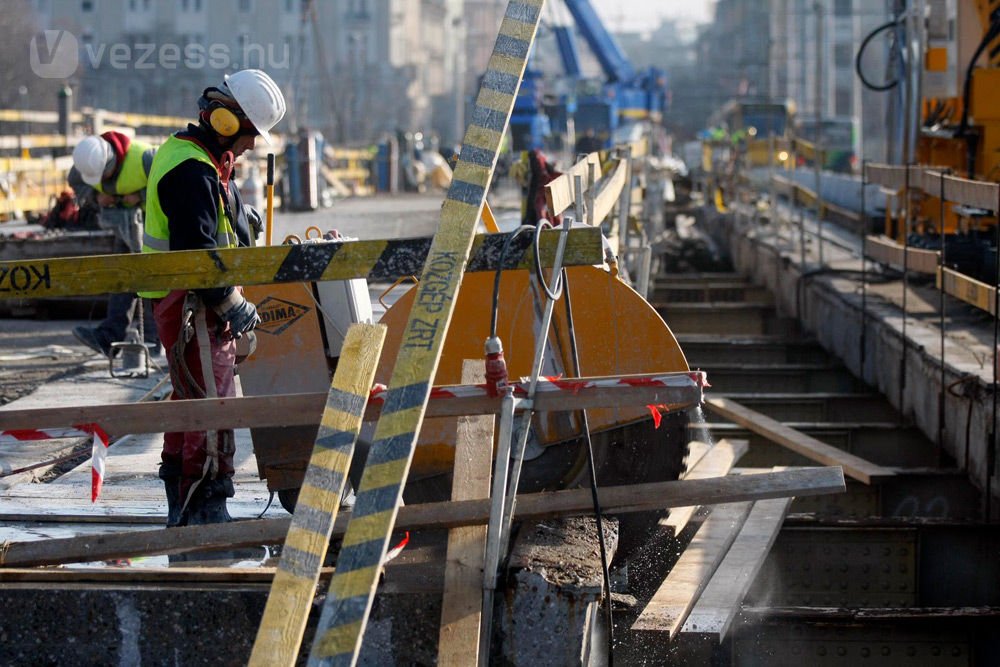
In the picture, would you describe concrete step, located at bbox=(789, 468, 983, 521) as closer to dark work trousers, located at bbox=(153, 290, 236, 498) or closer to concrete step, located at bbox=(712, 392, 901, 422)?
concrete step, located at bbox=(712, 392, 901, 422)

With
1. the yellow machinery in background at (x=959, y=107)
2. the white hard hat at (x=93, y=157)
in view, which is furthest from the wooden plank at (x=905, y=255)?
the white hard hat at (x=93, y=157)

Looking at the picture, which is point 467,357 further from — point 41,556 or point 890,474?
point 890,474

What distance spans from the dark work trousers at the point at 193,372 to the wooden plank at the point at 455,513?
84 cm

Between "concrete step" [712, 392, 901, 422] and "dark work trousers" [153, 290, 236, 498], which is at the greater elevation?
"dark work trousers" [153, 290, 236, 498]

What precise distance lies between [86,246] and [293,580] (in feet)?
39.5

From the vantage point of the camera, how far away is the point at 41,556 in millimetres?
4734

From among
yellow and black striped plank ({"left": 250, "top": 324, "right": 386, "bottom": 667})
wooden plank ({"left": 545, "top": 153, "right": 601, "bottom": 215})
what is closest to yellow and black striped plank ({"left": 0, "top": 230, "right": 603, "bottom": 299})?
yellow and black striped plank ({"left": 250, "top": 324, "right": 386, "bottom": 667})

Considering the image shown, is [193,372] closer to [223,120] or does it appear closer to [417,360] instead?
[223,120]

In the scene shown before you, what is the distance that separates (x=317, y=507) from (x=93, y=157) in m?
6.23

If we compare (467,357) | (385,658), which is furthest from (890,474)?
(385,658)

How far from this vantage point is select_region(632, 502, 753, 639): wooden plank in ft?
17.7

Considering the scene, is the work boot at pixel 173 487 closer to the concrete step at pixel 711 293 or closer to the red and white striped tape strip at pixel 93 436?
the red and white striped tape strip at pixel 93 436

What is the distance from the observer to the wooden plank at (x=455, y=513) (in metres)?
4.61

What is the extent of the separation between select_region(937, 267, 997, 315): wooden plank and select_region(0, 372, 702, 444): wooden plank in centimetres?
483
